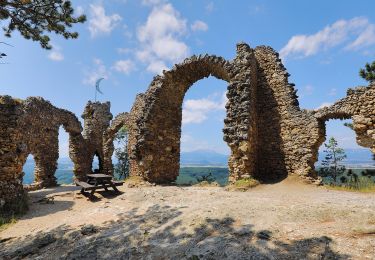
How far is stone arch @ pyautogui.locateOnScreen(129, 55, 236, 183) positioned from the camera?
1465 centimetres

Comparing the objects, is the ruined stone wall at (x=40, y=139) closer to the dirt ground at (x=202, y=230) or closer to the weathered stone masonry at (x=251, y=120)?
the dirt ground at (x=202, y=230)

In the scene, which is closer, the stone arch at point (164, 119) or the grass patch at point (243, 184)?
the grass patch at point (243, 184)

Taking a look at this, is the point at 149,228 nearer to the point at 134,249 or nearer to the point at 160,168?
the point at 134,249

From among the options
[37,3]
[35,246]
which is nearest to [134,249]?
[35,246]

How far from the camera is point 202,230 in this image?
641 cm

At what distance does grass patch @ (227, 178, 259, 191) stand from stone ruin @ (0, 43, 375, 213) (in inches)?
13.3

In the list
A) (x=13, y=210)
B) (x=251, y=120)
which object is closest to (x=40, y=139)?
(x=13, y=210)

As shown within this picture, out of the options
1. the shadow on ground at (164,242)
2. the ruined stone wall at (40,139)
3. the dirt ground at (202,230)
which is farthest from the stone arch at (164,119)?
the shadow on ground at (164,242)

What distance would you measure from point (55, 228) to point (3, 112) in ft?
18.2

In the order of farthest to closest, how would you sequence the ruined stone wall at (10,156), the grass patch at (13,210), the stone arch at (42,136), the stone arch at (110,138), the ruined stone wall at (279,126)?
1. the stone arch at (110,138)
2. the stone arch at (42,136)
3. the ruined stone wall at (279,126)
4. the ruined stone wall at (10,156)
5. the grass patch at (13,210)

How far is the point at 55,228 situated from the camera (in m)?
8.13

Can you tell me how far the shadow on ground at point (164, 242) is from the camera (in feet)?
16.5

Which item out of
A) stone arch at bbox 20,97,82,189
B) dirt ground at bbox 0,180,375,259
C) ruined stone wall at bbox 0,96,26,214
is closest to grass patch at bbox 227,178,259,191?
dirt ground at bbox 0,180,375,259

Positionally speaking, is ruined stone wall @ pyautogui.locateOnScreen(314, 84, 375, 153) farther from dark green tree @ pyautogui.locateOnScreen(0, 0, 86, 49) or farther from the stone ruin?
dark green tree @ pyautogui.locateOnScreen(0, 0, 86, 49)
